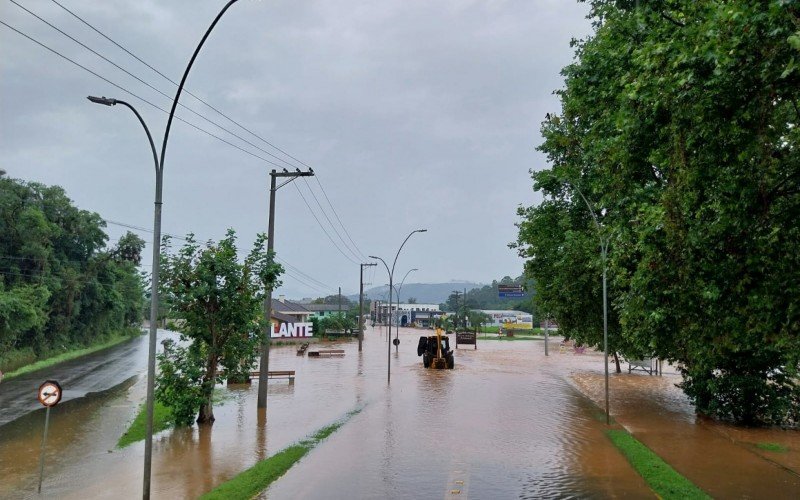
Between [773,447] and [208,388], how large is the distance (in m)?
16.6

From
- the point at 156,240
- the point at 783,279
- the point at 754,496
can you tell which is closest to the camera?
the point at 783,279

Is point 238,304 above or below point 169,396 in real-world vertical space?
above

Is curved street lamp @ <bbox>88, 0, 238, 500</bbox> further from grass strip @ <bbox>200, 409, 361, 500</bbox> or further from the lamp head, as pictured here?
grass strip @ <bbox>200, 409, 361, 500</bbox>

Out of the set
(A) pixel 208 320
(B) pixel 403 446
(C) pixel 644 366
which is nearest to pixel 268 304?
(A) pixel 208 320

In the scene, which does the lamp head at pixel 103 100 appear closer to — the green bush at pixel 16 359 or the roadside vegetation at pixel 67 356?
the roadside vegetation at pixel 67 356

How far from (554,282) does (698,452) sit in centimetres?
879

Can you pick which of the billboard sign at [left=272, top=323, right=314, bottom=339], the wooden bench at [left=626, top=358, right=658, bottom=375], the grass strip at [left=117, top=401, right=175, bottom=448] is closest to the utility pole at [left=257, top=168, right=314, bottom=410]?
the grass strip at [left=117, top=401, right=175, bottom=448]

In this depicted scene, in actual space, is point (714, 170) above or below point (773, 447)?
above

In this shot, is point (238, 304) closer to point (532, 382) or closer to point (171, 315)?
point (171, 315)

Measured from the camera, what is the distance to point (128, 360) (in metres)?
44.5

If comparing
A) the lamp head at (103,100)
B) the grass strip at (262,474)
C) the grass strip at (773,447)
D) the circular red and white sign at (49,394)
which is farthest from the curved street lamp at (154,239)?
the grass strip at (773,447)

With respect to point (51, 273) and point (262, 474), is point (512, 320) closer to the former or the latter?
point (51, 273)

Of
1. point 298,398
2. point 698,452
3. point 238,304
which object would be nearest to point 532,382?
point 298,398

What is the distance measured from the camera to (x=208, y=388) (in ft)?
58.8
